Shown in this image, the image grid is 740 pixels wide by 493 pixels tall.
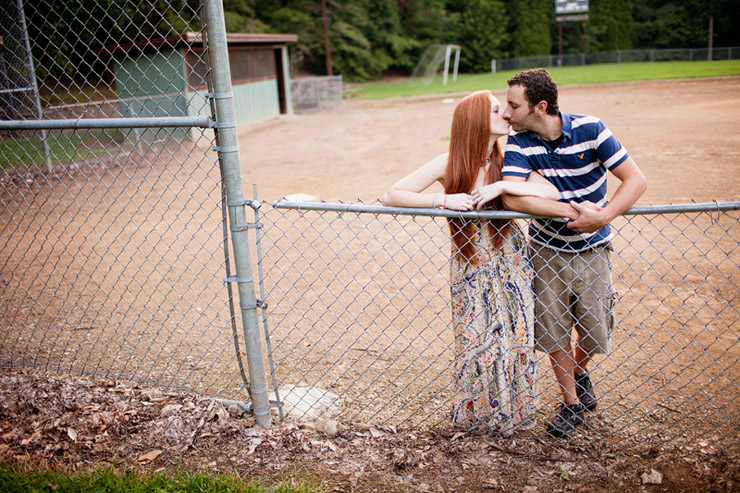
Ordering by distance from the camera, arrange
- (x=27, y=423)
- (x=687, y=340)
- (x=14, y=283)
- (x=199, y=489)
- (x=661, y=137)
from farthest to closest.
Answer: (x=661, y=137) → (x=14, y=283) → (x=687, y=340) → (x=27, y=423) → (x=199, y=489)

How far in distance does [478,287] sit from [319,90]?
2113cm

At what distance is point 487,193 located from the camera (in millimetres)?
2439

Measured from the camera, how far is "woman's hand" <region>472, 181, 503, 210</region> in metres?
2.42

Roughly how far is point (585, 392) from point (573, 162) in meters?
1.27

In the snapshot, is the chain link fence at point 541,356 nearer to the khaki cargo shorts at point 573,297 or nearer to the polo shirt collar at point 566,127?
the khaki cargo shorts at point 573,297

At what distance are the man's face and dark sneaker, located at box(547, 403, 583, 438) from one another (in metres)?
1.43

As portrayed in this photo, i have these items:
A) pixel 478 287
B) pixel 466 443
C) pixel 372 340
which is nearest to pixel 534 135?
pixel 478 287

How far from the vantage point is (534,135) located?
2607 millimetres

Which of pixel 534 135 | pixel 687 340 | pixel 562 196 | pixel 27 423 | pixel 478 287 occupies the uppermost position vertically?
pixel 534 135

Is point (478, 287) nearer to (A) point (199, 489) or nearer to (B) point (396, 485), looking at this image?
(B) point (396, 485)

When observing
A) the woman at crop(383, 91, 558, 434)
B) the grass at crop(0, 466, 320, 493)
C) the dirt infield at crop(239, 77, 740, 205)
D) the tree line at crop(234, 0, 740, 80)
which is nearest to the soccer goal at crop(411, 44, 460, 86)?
the tree line at crop(234, 0, 740, 80)

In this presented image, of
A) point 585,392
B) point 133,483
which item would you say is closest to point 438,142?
point 585,392

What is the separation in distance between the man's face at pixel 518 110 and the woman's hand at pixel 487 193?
12.9 inches

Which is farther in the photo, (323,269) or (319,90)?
(319,90)
